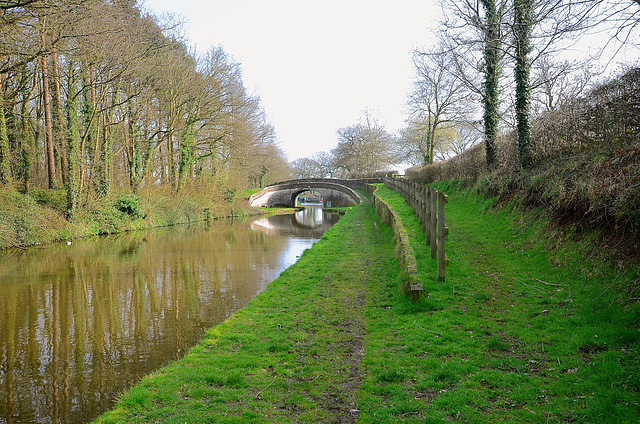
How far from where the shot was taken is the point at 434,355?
15.4 feet

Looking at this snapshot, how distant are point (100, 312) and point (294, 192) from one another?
4689 cm

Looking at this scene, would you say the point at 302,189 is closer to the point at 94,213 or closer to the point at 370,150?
the point at 370,150

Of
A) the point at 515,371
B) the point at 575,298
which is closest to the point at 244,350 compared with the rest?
the point at 515,371

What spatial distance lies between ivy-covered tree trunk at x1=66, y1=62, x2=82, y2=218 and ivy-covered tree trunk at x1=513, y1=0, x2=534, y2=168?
56.5 feet

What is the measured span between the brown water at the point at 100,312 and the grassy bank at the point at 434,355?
0.93m

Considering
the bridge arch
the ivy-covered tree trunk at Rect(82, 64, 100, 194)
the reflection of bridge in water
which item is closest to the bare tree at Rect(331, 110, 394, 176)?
the bridge arch

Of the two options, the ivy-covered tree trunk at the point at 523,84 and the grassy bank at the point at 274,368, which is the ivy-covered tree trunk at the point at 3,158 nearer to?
the grassy bank at the point at 274,368

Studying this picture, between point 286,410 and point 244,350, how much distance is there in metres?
1.73

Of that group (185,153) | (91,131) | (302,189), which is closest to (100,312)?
(91,131)

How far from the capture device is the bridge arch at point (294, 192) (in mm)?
45219

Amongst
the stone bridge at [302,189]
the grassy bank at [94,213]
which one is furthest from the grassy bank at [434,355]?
the stone bridge at [302,189]

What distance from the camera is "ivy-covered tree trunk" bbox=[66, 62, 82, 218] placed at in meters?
18.1

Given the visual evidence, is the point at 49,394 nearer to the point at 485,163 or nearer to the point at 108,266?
the point at 108,266

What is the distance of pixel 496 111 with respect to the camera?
14.8 metres
